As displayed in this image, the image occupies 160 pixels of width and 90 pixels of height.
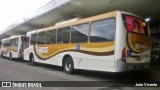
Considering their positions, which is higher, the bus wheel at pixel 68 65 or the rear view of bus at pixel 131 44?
the rear view of bus at pixel 131 44

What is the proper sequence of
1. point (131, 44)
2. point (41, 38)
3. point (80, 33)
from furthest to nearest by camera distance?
point (41, 38), point (80, 33), point (131, 44)

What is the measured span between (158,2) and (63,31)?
266 inches

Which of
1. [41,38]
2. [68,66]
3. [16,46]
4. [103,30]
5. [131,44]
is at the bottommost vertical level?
[68,66]

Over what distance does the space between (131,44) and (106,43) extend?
1038 mm

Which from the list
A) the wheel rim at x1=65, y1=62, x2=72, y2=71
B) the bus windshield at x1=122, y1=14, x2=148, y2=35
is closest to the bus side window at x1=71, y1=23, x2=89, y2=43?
the wheel rim at x1=65, y1=62, x2=72, y2=71

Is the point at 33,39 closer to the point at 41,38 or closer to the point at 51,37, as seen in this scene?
the point at 41,38

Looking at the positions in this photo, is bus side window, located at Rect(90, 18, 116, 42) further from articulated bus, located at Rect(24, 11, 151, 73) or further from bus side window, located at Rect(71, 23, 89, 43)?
bus side window, located at Rect(71, 23, 89, 43)

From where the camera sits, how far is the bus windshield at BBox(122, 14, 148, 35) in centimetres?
1032

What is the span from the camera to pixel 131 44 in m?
10.3

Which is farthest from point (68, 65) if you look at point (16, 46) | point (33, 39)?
point (16, 46)

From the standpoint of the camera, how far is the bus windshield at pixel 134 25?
10.3 m

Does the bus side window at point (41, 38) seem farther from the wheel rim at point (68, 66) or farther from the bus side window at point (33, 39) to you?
the wheel rim at point (68, 66)

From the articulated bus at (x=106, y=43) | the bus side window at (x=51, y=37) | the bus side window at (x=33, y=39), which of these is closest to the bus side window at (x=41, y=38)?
the bus side window at (x=51, y=37)

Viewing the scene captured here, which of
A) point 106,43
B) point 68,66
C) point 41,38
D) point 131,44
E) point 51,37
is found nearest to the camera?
point 131,44
